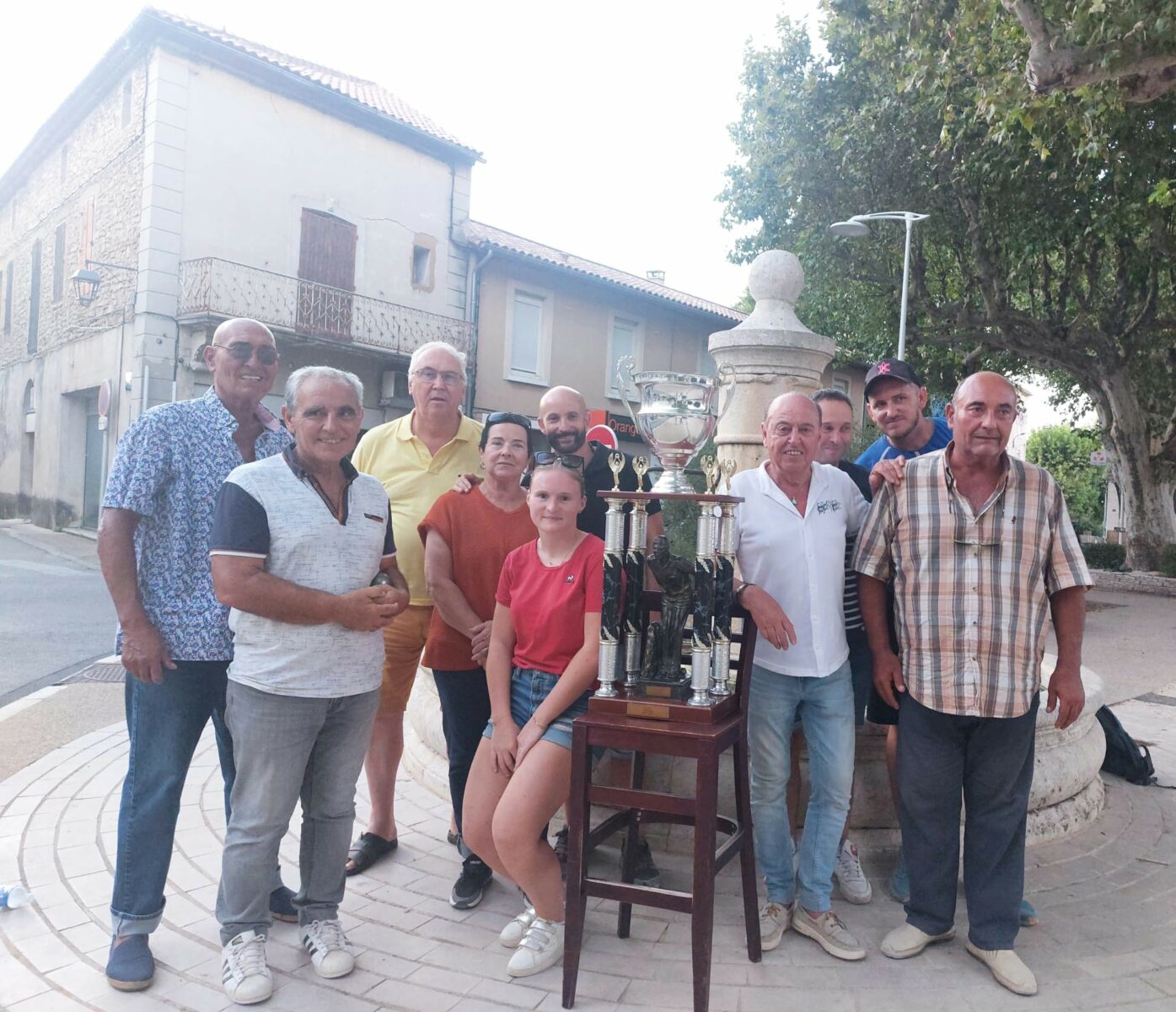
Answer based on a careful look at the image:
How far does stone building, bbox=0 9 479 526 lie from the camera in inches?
586

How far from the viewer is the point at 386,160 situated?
17.4m

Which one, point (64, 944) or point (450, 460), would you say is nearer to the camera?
point (64, 944)

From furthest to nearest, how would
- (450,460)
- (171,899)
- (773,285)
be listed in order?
(773,285) → (450,460) → (171,899)

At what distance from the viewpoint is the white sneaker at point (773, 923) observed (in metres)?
2.98

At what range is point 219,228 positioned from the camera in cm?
1525

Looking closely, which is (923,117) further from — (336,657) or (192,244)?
(336,657)

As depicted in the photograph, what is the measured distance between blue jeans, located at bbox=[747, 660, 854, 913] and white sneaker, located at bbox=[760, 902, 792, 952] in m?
0.03

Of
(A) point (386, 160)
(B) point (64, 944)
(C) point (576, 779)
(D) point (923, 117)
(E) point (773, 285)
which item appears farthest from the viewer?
(A) point (386, 160)

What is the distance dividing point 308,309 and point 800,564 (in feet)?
47.7

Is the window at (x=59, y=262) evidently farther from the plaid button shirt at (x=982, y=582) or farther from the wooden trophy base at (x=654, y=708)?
the plaid button shirt at (x=982, y=582)

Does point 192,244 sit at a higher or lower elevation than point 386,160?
lower

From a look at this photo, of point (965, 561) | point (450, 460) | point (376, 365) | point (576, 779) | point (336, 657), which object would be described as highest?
point (376, 365)

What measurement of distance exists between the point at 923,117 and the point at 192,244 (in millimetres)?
11625

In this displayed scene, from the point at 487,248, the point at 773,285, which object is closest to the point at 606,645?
the point at 773,285
